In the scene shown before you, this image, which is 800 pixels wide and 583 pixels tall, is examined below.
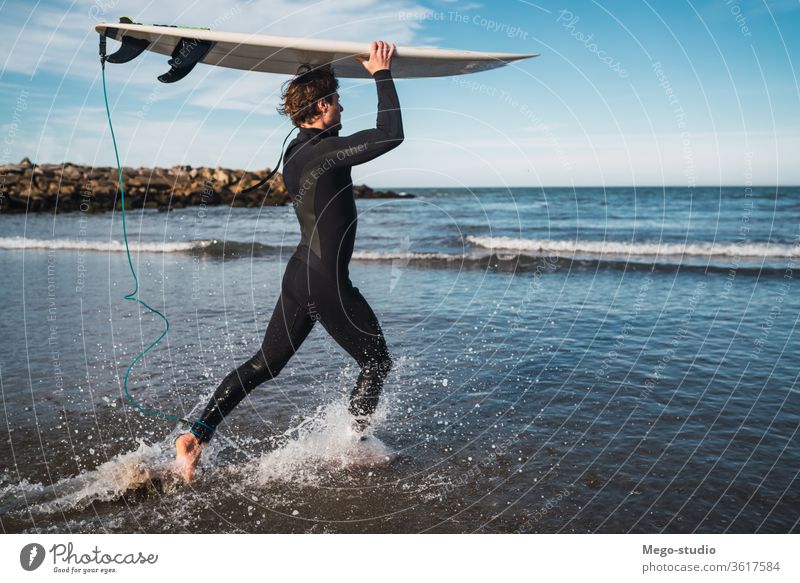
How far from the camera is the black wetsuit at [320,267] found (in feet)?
11.6

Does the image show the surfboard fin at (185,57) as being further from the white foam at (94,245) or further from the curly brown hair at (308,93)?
the white foam at (94,245)

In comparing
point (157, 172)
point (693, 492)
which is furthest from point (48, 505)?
point (157, 172)

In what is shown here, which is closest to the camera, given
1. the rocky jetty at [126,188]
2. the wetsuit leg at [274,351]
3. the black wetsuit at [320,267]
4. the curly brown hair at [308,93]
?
the black wetsuit at [320,267]

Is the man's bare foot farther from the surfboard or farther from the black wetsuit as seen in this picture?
the surfboard

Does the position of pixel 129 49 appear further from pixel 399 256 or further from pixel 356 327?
pixel 399 256

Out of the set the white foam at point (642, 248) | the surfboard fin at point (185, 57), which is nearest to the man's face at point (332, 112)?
the surfboard fin at point (185, 57)

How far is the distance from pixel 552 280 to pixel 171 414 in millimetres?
8498

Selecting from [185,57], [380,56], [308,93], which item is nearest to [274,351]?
[308,93]

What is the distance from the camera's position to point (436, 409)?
17.1ft

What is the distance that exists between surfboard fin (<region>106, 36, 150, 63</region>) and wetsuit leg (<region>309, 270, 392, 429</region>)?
6.58 ft

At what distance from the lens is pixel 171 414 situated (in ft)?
16.8

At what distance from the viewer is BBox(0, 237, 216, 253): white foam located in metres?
16.3

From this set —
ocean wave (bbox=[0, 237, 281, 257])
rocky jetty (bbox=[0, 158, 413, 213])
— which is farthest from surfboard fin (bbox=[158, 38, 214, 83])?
rocky jetty (bbox=[0, 158, 413, 213])

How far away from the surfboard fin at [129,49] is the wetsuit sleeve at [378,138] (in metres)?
1.67
